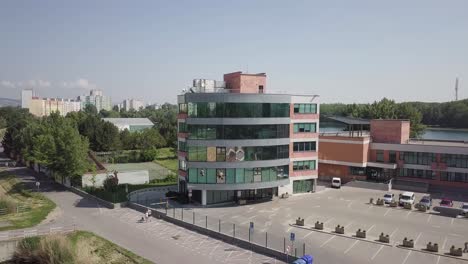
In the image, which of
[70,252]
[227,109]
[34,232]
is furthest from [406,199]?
[34,232]

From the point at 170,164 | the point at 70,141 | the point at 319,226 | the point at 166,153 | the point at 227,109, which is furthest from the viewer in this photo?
the point at 166,153

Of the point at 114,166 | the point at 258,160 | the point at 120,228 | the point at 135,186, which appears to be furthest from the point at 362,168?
the point at 114,166

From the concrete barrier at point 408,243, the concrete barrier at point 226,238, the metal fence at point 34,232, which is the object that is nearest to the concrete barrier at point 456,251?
the concrete barrier at point 408,243

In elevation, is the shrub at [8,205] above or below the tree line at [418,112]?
below

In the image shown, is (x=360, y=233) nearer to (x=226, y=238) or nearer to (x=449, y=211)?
(x=226, y=238)

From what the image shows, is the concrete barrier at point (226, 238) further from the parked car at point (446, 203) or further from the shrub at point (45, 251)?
the parked car at point (446, 203)

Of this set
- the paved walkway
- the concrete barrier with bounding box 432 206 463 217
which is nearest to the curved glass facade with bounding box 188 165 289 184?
the paved walkway

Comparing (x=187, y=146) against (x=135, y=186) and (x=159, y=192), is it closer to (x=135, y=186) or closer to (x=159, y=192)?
(x=159, y=192)
